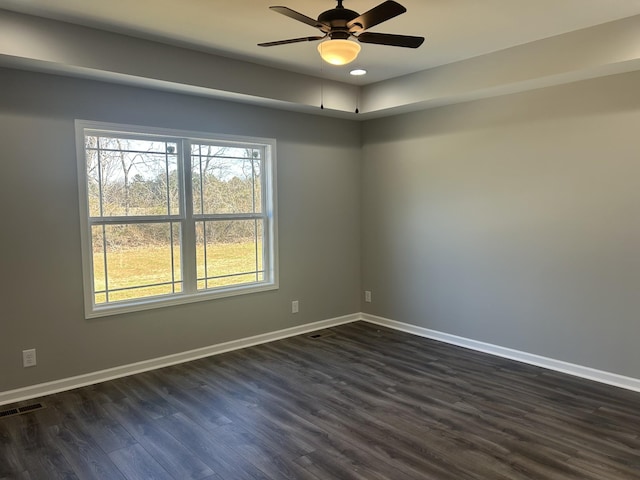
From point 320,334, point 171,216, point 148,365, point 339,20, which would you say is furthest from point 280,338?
point 339,20

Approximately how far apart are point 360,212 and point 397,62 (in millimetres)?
1976

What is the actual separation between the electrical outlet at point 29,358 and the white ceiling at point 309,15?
2.41 metres

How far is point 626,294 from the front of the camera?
3.48 metres

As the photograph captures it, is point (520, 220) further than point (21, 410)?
Yes

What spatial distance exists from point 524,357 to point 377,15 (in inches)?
127

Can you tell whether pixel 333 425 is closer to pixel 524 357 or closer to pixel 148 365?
pixel 148 365

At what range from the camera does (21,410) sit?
10.5 feet

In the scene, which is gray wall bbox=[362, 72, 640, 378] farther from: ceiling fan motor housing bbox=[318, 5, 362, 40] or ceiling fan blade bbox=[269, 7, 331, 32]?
ceiling fan blade bbox=[269, 7, 331, 32]

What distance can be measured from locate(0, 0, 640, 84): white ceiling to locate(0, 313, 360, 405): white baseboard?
2.70 m

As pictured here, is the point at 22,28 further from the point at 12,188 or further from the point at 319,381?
the point at 319,381

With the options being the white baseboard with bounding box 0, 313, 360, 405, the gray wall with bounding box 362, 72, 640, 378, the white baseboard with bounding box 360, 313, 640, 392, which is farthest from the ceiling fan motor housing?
the white baseboard with bounding box 360, 313, 640, 392

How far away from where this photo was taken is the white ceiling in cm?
286

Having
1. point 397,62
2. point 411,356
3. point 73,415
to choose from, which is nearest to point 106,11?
point 397,62

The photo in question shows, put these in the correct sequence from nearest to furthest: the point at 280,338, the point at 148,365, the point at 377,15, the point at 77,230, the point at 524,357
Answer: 1. the point at 377,15
2. the point at 77,230
3. the point at 148,365
4. the point at 524,357
5. the point at 280,338
